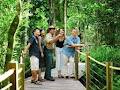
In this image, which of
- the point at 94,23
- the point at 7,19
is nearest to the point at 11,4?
the point at 7,19

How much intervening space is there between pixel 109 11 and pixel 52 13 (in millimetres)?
5787

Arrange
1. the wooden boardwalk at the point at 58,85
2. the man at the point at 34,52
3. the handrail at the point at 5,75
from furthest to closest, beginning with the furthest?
the man at the point at 34,52
the wooden boardwalk at the point at 58,85
the handrail at the point at 5,75

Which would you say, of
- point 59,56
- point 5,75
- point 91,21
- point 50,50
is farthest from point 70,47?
point 91,21

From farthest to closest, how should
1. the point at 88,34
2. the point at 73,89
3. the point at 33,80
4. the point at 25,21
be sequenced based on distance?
1. the point at 88,34
2. the point at 25,21
3. the point at 33,80
4. the point at 73,89

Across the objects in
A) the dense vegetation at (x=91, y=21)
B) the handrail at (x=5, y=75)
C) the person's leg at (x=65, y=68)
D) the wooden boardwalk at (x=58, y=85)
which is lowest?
the wooden boardwalk at (x=58, y=85)

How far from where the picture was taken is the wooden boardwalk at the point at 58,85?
11.7 meters

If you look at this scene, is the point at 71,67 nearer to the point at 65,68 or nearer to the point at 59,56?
the point at 65,68

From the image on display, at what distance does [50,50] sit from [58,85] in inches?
47.3

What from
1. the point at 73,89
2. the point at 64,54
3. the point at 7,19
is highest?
the point at 7,19

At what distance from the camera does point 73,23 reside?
33688 millimetres

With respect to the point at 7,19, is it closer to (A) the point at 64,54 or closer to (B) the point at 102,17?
(A) the point at 64,54

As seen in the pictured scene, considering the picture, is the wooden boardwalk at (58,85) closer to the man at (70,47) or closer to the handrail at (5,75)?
the man at (70,47)

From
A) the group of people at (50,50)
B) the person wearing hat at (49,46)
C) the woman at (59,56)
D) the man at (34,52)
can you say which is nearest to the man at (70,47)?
the group of people at (50,50)

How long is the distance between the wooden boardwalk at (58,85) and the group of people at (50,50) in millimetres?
278
